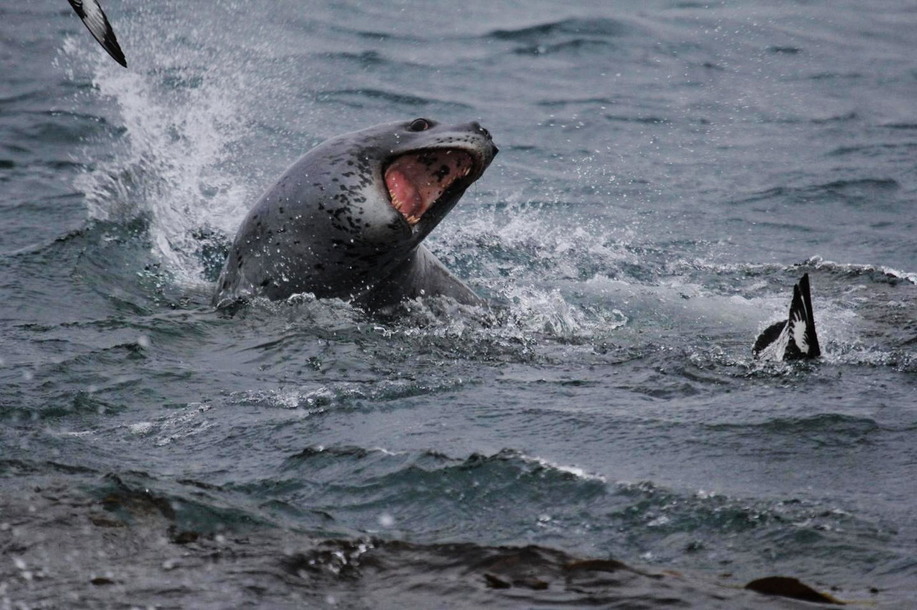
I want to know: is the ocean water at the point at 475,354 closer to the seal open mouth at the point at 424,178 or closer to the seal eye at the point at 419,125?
the seal open mouth at the point at 424,178

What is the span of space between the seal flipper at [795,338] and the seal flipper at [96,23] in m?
3.52

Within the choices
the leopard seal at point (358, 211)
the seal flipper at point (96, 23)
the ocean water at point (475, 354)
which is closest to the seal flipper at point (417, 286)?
the leopard seal at point (358, 211)

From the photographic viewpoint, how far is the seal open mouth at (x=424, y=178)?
604cm

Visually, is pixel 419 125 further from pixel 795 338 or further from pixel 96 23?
pixel 795 338

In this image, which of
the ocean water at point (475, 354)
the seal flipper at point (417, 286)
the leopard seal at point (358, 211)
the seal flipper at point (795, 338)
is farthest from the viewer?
the seal flipper at point (417, 286)

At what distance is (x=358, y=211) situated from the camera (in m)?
5.99

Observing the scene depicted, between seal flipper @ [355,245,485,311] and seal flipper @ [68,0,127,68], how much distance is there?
1784mm

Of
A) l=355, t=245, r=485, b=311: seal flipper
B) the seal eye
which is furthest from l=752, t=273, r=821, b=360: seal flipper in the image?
the seal eye

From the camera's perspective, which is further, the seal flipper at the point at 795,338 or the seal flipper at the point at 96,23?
the seal flipper at the point at 96,23

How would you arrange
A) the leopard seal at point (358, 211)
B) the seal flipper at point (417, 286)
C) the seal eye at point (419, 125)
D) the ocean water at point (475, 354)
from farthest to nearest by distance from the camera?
the seal flipper at point (417, 286)
the seal eye at point (419, 125)
the leopard seal at point (358, 211)
the ocean water at point (475, 354)

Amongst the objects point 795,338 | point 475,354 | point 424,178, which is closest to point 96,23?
point 424,178

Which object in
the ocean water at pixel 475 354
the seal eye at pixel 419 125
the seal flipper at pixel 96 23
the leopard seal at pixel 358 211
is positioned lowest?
the ocean water at pixel 475 354

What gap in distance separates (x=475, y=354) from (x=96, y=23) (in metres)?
2.64

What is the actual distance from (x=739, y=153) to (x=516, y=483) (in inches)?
332
